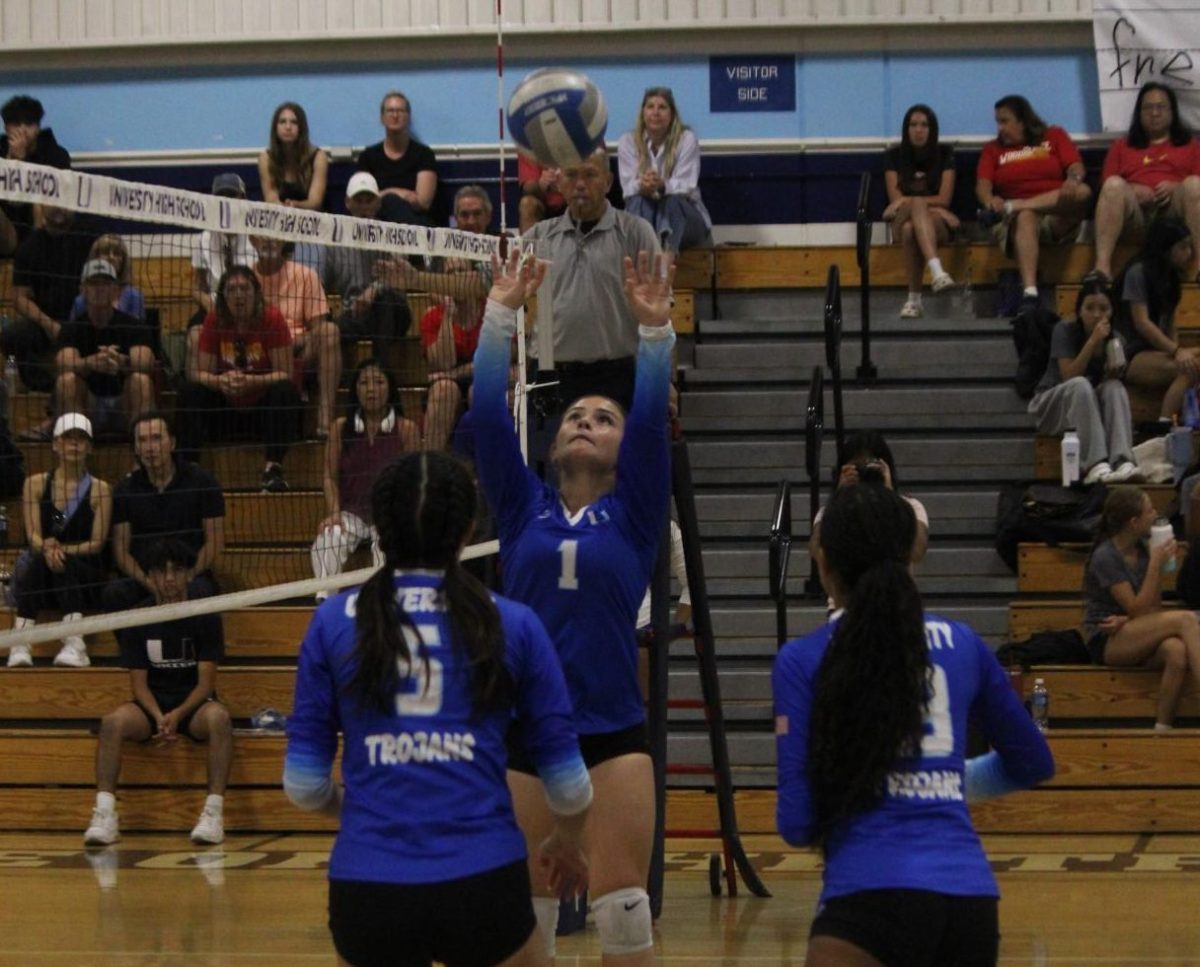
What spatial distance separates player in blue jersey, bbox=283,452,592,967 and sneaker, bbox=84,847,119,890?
5.02 metres

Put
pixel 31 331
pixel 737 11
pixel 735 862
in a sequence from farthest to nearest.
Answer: pixel 737 11, pixel 31 331, pixel 735 862

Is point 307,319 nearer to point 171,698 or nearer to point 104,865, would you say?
point 171,698

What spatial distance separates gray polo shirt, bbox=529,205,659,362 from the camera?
7.32 metres

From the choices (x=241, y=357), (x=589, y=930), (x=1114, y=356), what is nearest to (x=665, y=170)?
(x=1114, y=356)

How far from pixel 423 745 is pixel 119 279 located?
22.2ft

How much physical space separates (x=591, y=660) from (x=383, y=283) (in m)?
5.70

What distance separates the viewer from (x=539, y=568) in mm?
4980

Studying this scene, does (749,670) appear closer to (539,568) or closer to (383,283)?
(383,283)

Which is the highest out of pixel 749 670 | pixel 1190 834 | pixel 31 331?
pixel 31 331

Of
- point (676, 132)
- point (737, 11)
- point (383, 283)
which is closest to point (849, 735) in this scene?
point (383, 283)

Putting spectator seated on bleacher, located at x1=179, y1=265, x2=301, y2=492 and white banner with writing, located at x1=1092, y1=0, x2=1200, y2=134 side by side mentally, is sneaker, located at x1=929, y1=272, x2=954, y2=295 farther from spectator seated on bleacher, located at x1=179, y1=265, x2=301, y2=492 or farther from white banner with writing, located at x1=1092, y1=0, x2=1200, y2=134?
spectator seated on bleacher, located at x1=179, y1=265, x2=301, y2=492

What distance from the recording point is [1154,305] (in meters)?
11.6

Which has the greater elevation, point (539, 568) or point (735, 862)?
point (539, 568)

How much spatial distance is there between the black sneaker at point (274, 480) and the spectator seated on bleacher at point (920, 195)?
171 inches
